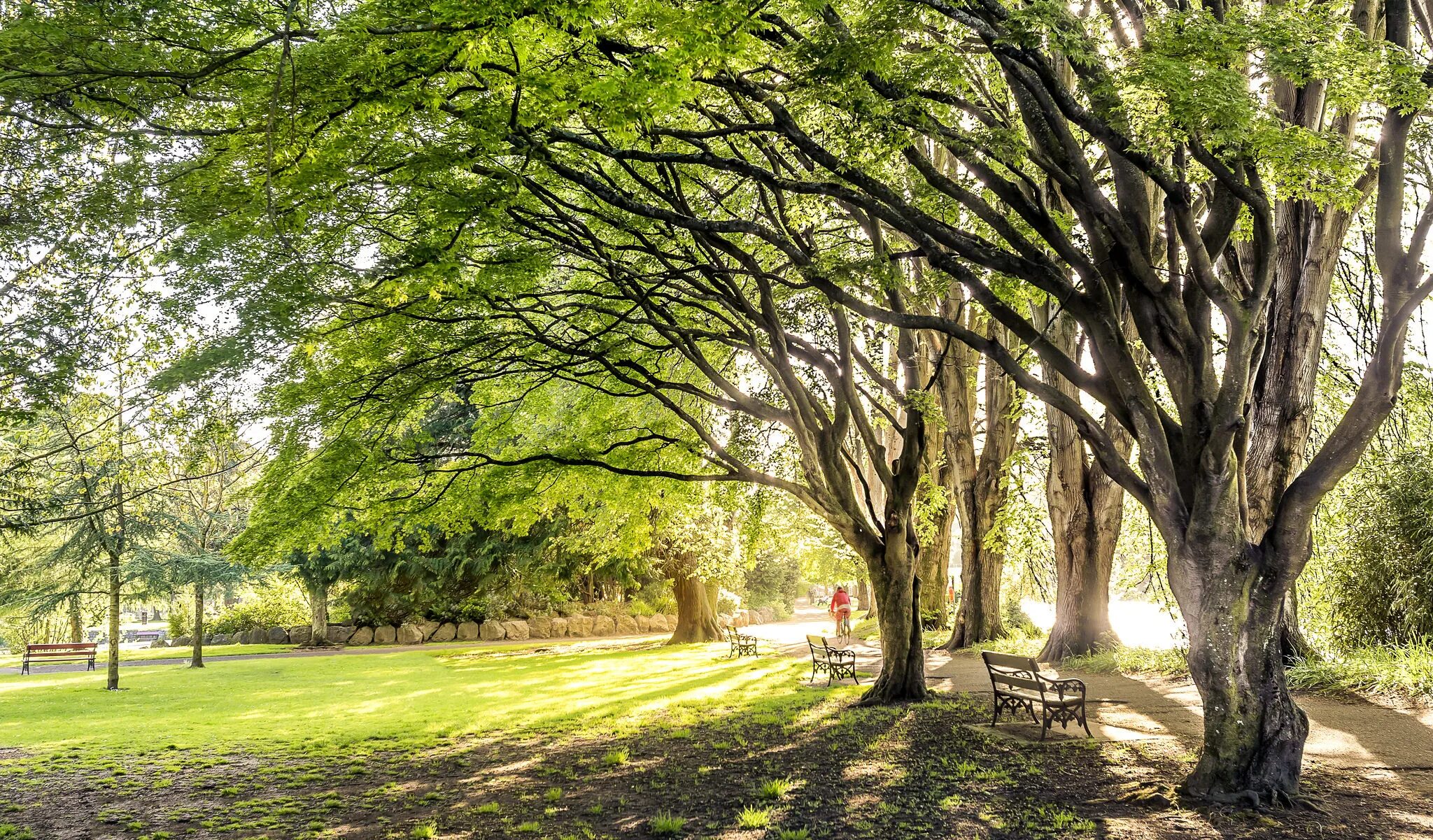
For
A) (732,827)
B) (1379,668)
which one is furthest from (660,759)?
(1379,668)

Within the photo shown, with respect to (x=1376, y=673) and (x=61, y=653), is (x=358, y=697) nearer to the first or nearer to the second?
(x=61, y=653)

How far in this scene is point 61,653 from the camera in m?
24.6

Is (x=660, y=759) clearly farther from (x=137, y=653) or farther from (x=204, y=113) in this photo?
(x=137, y=653)

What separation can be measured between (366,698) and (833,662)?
8963 mm

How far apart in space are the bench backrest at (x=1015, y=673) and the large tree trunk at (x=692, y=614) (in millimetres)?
16754

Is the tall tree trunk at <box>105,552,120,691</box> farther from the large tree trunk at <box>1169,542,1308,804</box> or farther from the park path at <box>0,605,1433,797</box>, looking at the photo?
the large tree trunk at <box>1169,542,1308,804</box>

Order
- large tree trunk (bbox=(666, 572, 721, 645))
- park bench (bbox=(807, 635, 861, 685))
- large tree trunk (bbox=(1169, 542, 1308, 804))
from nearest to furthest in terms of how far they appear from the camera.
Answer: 1. large tree trunk (bbox=(1169, 542, 1308, 804))
2. park bench (bbox=(807, 635, 861, 685))
3. large tree trunk (bbox=(666, 572, 721, 645))

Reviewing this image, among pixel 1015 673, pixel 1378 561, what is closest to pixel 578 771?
pixel 1015 673

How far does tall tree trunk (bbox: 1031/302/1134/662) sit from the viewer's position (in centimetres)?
1536

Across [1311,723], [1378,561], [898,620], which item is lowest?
[1311,723]

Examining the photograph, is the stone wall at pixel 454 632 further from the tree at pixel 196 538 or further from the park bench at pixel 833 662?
the park bench at pixel 833 662

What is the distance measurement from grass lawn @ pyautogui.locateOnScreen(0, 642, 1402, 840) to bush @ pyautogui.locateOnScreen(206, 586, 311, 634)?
15.9 meters

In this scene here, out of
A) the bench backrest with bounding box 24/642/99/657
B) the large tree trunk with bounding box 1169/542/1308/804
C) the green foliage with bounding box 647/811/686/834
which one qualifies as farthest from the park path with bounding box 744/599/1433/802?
the bench backrest with bounding box 24/642/99/657

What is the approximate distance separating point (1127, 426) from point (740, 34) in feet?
15.8
